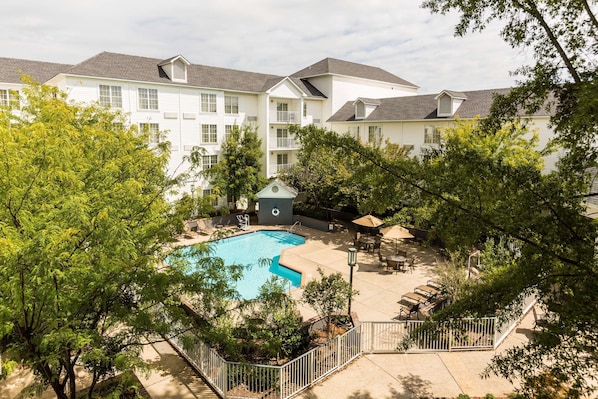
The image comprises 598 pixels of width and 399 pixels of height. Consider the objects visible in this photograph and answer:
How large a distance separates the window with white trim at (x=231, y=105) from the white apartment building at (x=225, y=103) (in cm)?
8

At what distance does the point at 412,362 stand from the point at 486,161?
713 centimetres

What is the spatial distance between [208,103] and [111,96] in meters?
7.30

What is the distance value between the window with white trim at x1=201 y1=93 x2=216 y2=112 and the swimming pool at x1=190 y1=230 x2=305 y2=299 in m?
11.0

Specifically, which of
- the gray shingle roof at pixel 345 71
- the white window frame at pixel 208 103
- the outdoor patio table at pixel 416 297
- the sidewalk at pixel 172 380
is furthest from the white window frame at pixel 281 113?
the sidewalk at pixel 172 380

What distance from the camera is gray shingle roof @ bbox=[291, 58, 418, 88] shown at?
38875 millimetres

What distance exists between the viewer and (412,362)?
11.0 metres

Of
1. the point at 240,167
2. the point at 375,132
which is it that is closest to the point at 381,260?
the point at 240,167

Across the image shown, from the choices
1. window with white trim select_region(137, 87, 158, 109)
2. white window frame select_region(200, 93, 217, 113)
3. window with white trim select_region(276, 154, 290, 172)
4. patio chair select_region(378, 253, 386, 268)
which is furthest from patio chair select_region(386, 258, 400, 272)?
window with white trim select_region(137, 87, 158, 109)

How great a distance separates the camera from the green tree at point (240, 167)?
92.9 feet

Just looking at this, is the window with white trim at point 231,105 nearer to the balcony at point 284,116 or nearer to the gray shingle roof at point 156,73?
the gray shingle roof at point 156,73

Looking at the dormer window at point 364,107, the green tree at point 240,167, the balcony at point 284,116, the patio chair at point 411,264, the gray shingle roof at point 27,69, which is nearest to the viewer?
the patio chair at point 411,264

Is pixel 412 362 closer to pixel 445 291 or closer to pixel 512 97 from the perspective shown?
pixel 445 291

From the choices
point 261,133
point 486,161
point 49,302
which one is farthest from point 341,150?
point 261,133

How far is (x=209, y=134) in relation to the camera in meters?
29.9
